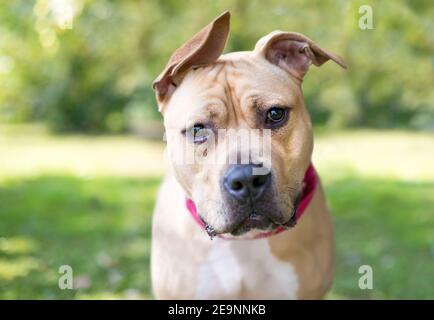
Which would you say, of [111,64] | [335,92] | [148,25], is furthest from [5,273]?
[335,92]

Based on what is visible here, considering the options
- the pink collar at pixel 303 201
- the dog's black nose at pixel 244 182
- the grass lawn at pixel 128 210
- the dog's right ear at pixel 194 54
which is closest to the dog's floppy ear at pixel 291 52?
the dog's right ear at pixel 194 54

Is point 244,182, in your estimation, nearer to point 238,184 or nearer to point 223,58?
point 238,184

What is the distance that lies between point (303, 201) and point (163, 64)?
6965 mm

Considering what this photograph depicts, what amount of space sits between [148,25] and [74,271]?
5.72 meters

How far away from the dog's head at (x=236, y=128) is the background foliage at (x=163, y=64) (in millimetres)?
4265

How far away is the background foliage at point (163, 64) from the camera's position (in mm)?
8820

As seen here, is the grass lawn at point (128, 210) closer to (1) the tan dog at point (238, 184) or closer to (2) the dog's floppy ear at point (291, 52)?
(1) the tan dog at point (238, 184)

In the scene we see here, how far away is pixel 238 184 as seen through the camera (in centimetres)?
290

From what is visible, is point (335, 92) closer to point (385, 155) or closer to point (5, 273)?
point (385, 155)

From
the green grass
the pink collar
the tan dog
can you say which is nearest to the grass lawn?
the green grass

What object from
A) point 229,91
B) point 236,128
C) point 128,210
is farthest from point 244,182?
point 128,210

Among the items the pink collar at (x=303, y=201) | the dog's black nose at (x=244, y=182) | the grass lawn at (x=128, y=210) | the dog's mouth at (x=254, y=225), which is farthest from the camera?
the grass lawn at (x=128, y=210)

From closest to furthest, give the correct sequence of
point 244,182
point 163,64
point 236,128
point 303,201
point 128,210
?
point 244,182 → point 236,128 → point 303,201 → point 128,210 → point 163,64

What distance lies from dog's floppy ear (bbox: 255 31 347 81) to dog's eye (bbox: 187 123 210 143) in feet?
1.80
